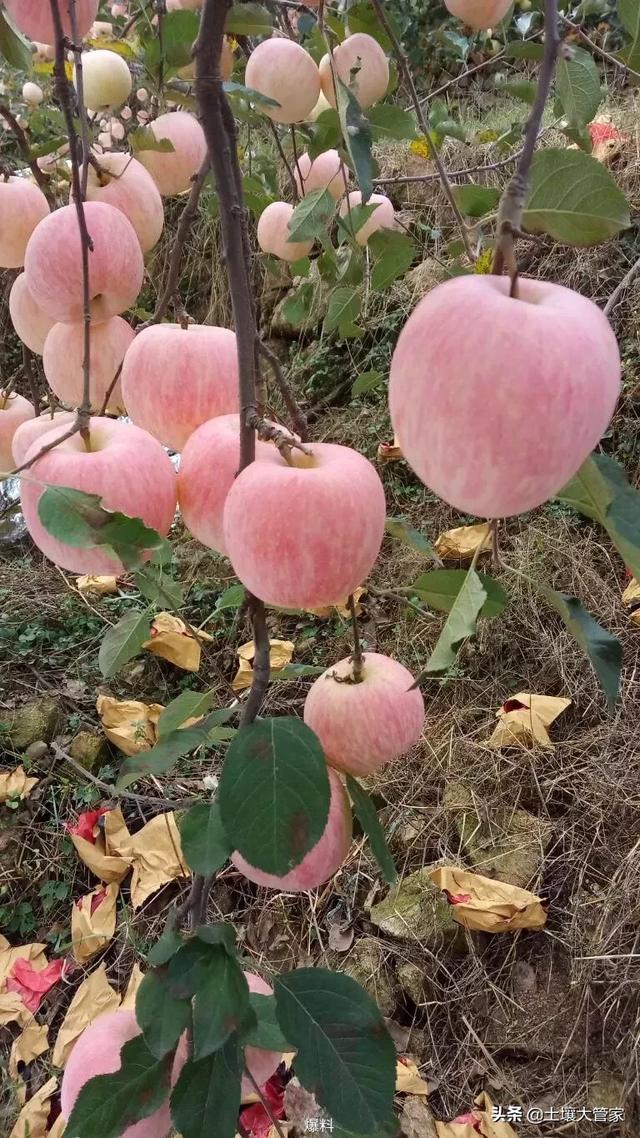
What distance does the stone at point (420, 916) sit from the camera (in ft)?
3.44

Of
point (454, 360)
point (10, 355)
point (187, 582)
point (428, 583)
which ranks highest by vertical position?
point (454, 360)

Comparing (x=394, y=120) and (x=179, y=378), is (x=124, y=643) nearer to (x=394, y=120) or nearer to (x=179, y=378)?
(x=179, y=378)

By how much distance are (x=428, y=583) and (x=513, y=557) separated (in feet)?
3.62

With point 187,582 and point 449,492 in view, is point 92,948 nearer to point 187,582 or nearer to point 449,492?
point 187,582

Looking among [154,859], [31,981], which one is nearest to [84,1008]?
[31,981]

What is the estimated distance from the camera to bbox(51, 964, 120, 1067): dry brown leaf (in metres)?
1.01

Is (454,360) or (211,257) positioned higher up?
(454,360)

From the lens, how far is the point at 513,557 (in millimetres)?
1456

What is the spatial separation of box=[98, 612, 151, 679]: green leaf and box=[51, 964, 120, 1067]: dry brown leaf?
76 centimetres

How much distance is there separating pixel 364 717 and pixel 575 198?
12.1 inches

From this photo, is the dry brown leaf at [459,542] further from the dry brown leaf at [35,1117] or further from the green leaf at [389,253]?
the dry brown leaf at [35,1117]

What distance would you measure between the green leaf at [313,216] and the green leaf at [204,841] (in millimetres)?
376

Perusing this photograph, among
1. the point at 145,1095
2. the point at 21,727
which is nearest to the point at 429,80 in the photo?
the point at 21,727

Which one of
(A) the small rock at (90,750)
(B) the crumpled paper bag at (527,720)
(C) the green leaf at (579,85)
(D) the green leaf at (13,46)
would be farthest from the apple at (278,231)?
(A) the small rock at (90,750)
